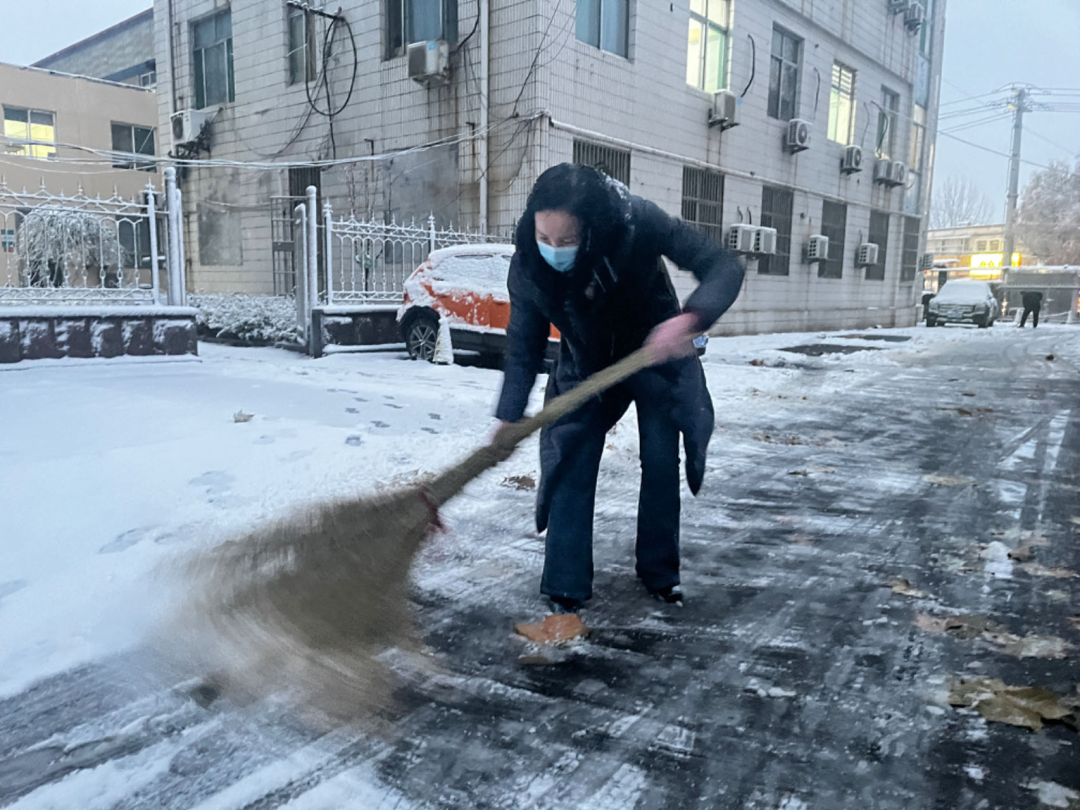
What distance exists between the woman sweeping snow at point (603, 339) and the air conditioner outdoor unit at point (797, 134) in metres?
15.5

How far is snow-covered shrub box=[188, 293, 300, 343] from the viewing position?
10.5m

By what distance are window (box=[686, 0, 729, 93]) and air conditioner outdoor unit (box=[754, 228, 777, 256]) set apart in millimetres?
2902

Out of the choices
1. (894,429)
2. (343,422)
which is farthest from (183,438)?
(894,429)

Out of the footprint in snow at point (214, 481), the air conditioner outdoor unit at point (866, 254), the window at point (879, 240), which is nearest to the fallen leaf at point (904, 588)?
the footprint in snow at point (214, 481)

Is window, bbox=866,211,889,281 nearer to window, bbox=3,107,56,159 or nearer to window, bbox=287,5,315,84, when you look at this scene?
window, bbox=287,5,315,84

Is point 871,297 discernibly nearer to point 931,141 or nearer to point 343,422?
point 931,141

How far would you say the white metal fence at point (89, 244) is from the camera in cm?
728

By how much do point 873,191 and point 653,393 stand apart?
20859 millimetres

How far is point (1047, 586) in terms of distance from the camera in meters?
2.82

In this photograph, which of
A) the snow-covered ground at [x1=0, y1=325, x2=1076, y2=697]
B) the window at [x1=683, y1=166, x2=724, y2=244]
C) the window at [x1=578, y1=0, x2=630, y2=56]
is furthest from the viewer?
the window at [x1=683, y1=166, x2=724, y2=244]

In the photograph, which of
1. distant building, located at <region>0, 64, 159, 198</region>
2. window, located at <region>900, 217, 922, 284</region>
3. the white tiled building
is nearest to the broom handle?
the white tiled building

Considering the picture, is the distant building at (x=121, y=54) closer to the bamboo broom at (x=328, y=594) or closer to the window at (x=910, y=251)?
the window at (x=910, y=251)

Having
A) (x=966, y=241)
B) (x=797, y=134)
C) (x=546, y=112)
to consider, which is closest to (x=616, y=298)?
(x=546, y=112)

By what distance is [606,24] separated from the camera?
39.8 feet
